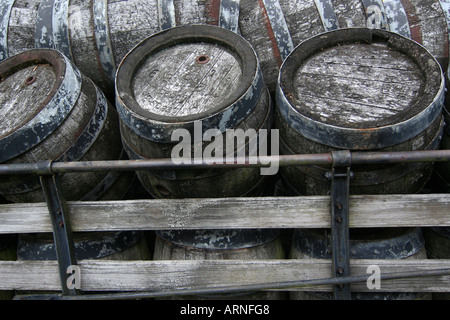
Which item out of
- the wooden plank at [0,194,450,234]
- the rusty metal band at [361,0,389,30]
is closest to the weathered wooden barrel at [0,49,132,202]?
the wooden plank at [0,194,450,234]

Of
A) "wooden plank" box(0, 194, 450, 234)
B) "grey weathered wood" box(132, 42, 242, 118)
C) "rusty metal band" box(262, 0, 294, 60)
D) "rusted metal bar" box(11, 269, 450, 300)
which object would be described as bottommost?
"rusted metal bar" box(11, 269, 450, 300)

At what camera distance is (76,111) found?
90.3 inches

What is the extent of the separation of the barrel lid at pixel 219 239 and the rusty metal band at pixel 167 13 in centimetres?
134

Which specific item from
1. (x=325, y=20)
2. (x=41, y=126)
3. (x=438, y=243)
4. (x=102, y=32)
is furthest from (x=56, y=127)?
(x=438, y=243)

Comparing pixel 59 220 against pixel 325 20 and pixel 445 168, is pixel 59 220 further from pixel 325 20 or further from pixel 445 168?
pixel 445 168

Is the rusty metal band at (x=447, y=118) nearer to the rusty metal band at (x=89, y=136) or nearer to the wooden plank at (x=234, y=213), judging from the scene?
the wooden plank at (x=234, y=213)

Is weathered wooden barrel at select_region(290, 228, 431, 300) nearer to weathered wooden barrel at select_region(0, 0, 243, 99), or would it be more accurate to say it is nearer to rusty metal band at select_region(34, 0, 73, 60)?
weathered wooden barrel at select_region(0, 0, 243, 99)

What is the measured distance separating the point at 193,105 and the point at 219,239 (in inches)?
28.8

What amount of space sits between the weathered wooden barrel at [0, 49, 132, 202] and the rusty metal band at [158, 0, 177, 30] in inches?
25.4

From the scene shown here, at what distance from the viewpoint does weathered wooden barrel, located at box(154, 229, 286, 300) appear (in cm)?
227

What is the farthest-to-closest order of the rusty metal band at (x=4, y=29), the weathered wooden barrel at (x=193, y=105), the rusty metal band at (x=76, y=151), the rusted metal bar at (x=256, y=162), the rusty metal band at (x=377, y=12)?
the rusty metal band at (x=4, y=29) < the rusty metal band at (x=377, y=12) < the rusty metal band at (x=76, y=151) < the weathered wooden barrel at (x=193, y=105) < the rusted metal bar at (x=256, y=162)

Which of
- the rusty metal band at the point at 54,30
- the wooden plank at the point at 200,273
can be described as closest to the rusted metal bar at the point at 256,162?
the wooden plank at the point at 200,273

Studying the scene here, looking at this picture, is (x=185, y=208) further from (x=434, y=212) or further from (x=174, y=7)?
(x=174, y=7)

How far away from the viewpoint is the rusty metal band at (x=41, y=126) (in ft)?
7.00
